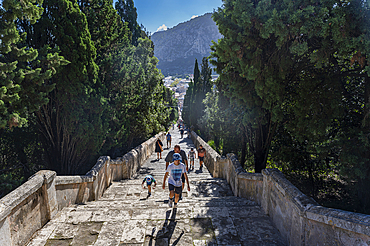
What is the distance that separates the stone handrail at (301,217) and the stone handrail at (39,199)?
4126mm

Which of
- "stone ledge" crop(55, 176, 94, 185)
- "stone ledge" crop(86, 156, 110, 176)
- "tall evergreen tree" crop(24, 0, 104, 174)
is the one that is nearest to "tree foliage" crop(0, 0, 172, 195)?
"tall evergreen tree" crop(24, 0, 104, 174)

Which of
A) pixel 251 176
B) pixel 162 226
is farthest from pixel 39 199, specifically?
pixel 251 176

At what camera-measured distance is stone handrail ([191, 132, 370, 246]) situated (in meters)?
2.54

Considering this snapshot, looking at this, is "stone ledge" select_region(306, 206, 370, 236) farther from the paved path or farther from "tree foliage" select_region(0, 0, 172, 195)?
"tree foliage" select_region(0, 0, 172, 195)

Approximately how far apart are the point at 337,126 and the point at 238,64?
10.0ft

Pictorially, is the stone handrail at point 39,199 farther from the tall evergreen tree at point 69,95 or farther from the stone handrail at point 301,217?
the stone handrail at point 301,217

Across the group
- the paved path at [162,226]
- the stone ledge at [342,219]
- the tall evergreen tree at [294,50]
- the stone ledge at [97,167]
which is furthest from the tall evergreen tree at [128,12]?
the stone ledge at [342,219]

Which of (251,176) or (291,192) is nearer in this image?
(291,192)

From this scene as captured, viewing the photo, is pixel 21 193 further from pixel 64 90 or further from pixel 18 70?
pixel 64 90

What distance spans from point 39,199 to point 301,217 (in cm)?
439

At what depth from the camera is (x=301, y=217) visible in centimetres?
334

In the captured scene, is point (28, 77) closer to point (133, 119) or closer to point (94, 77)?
point (94, 77)

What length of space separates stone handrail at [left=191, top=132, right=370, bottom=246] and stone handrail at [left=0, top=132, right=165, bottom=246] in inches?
162

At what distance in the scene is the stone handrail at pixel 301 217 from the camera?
254cm
